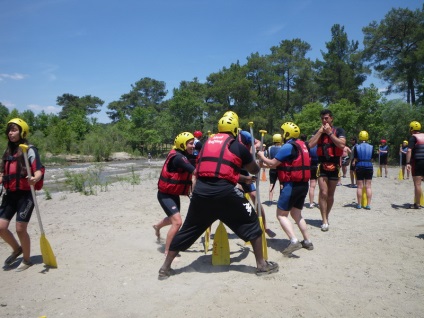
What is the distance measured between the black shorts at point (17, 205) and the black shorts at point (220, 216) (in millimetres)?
2339

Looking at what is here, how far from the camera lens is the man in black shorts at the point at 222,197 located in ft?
13.2

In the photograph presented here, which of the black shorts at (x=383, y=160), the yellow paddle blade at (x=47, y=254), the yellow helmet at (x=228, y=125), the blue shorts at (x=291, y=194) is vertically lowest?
the yellow paddle blade at (x=47, y=254)

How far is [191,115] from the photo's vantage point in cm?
5216

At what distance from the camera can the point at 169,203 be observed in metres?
5.06

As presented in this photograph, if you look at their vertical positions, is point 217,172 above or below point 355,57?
below

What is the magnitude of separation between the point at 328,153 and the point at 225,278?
11.2 ft

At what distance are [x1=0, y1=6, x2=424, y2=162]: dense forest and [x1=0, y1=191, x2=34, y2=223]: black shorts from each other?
2854 centimetres

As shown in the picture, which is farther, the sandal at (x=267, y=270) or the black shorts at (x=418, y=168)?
the black shorts at (x=418, y=168)

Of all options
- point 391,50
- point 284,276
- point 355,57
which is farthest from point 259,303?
point 355,57

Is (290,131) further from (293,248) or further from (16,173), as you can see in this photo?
(16,173)

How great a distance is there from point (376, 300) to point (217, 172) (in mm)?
2344

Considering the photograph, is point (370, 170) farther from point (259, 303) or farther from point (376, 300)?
point (259, 303)

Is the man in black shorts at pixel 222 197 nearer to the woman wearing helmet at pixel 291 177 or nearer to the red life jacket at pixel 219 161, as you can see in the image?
the red life jacket at pixel 219 161

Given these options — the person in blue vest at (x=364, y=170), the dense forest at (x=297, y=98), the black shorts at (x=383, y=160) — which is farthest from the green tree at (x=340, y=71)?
the person in blue vest at (x=364, y=170)
